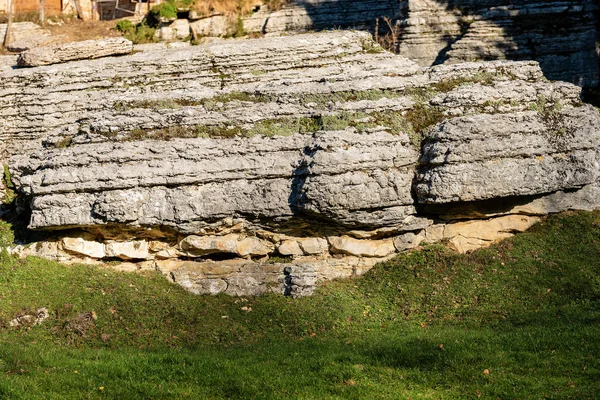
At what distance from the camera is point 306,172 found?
15086mm

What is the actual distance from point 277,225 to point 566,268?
671 cm

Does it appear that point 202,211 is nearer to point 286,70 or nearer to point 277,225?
point 277,225

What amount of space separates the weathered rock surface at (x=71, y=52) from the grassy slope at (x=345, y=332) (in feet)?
25.6

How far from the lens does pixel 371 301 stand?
15117 millimetres

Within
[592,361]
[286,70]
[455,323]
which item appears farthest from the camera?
[286,70]

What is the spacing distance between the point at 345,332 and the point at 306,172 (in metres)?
3.64

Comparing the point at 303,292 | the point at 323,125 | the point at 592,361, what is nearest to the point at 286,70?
the point at 323,125

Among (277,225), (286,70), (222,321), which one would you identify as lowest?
(222,321)

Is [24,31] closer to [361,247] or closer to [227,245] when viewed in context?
[227,245]

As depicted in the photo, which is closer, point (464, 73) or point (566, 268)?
point (566, 268)

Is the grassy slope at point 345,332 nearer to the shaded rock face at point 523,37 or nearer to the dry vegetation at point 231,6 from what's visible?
the shaded rock face at point 523,37

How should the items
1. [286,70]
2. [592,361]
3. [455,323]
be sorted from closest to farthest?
1. [592,361]
2. [455,323]
3. [286,70]

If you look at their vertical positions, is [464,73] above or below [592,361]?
above

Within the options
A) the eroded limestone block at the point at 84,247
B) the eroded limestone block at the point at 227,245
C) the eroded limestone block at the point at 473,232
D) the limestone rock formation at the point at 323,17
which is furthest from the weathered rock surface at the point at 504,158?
the limestone rock formation at the point at 323,17
